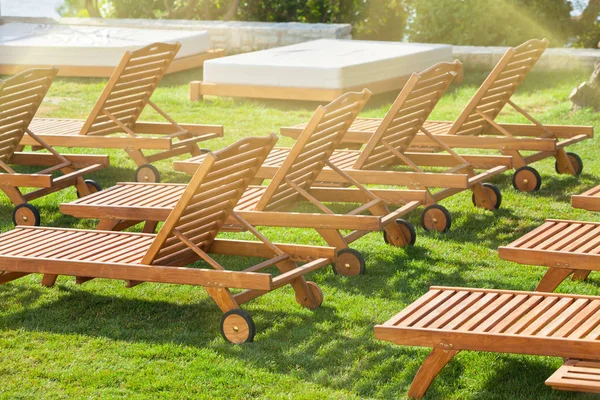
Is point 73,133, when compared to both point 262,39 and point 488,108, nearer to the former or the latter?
point 488,108

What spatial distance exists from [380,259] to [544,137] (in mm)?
3313

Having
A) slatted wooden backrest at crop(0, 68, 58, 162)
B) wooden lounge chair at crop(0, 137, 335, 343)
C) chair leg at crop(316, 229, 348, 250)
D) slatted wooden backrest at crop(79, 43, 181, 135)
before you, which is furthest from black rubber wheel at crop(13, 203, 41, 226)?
chair leg at crop(316, 229, 348, 250)

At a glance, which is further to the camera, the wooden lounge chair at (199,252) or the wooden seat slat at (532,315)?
the wooden lounge chair at (199,252)

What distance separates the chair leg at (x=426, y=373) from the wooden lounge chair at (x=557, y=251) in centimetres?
128

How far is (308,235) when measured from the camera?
8.20 meters

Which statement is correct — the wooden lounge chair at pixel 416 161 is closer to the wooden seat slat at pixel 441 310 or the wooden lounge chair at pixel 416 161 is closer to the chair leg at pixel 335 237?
the chair leg at pixel 335 237

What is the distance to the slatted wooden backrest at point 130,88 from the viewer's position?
9.75m

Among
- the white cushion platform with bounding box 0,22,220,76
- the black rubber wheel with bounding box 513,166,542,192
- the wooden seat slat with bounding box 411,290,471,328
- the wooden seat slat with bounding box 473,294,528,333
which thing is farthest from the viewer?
the white cushion platform with bounding box 0,22,220,76

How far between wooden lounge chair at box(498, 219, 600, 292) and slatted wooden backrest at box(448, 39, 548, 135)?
3.03 metres

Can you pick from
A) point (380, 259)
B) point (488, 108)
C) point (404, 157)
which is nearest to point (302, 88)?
point (488, 108)

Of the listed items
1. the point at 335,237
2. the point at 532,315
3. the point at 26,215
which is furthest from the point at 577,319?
the point at 26,215

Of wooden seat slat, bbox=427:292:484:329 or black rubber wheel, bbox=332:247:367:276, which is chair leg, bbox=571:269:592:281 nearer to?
black rubber wheel, bbox=332:247:367:276

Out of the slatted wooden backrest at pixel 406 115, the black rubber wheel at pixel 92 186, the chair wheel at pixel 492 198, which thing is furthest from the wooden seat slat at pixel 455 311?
the black rubber wheel at pixel 92 186

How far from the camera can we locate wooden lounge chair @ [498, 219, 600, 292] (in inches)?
238
